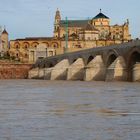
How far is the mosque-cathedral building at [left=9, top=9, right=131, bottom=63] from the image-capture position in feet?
486

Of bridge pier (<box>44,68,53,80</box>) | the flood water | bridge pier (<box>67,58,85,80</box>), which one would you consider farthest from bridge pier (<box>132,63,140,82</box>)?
the flood water

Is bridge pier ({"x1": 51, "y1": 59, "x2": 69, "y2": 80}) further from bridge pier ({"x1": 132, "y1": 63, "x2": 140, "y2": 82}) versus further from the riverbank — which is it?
the riverbank

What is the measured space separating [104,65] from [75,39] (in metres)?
85.4

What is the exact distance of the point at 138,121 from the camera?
17562 millimetres

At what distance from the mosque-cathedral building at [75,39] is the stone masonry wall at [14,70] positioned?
13.7 meters

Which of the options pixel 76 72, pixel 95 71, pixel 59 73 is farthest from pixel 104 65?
pixel 59 73

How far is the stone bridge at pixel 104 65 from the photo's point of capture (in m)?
67.6

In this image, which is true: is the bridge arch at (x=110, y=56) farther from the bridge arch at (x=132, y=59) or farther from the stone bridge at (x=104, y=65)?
the bridge arch at (x=132, y=59)

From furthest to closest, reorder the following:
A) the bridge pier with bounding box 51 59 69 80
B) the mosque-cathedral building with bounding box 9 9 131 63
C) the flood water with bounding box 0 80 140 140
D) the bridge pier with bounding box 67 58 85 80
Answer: the mosque-cathedral building with bounding box 9 9 131 63 → the bridge pier with bounding box 51 59 69 80 → the bridge pier with bounding box 67 58 85 80 → the flood water with bounding box 0 80 140 140

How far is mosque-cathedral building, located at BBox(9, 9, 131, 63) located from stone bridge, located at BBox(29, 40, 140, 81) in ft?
139

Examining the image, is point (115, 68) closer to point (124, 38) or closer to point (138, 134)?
point (138, 134)

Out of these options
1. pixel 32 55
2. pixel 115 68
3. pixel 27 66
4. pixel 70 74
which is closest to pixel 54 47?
pixel 32 55

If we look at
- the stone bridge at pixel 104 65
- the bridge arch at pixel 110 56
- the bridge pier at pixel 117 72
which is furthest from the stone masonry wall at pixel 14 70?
the bridge pier at pixel 117 72

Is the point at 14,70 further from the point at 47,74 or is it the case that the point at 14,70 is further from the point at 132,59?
the point at 132,59
